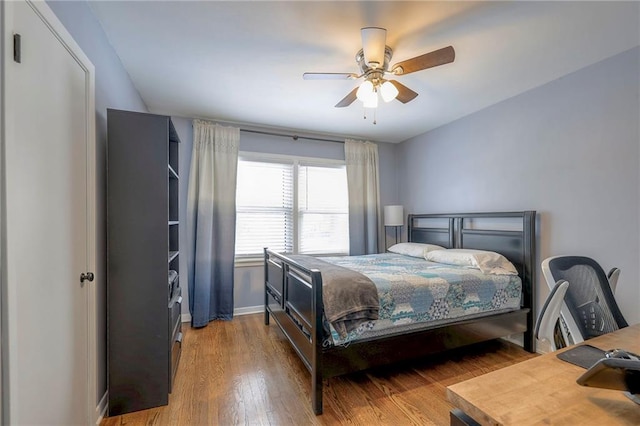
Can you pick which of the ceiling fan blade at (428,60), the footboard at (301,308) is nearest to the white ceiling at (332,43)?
the ceiling fan blade at (428,60)

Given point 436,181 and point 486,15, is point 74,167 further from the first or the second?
point 436,181

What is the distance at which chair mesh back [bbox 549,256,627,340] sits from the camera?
1.31 m

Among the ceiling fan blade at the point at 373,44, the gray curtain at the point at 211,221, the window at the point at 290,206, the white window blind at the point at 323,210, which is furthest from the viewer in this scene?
the white window blind at the point at 323,210

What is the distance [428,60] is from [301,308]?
6.41 feet

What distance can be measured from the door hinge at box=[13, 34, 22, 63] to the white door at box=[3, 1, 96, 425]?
0.02m

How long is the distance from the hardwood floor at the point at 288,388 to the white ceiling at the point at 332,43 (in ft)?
8.33

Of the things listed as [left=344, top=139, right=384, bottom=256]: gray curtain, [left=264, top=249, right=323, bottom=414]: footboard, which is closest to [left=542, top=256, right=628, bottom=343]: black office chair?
[left=264, top=249, right=323, bottom=414]: footboard

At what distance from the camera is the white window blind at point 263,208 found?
380 cm

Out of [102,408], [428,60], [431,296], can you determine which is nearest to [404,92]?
[428,60]

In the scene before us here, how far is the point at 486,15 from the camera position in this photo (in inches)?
69.6

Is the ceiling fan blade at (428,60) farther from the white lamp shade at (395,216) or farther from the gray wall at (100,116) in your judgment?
the white lamp shade at (395,216)

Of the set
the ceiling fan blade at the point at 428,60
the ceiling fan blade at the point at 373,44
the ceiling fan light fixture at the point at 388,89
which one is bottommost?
the ceiling fan light fixture at the point at 388,89

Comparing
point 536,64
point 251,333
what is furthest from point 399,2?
point 251,333

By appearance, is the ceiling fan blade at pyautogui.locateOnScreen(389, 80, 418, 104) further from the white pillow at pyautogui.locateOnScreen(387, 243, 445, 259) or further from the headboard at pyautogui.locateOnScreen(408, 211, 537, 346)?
the white pillow at pyautogui.locateOnScreen(387, 243, 445, 259)
